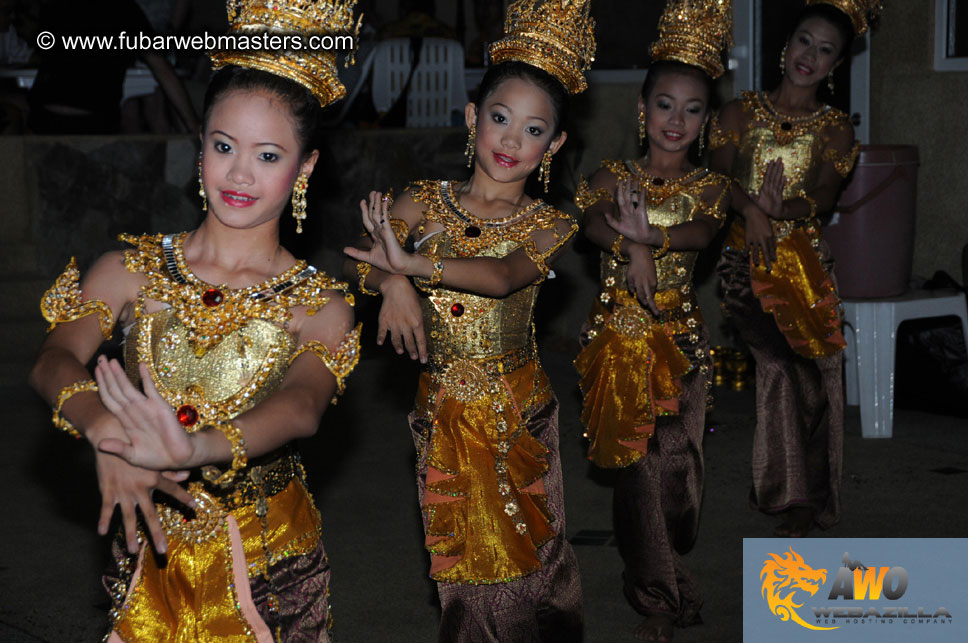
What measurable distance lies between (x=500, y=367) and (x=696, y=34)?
1.29 meters

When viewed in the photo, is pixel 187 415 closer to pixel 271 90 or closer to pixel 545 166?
pixel 271 90

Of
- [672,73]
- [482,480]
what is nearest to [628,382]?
[482,480]

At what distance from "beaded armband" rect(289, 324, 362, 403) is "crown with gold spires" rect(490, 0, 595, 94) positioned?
1.05 metres

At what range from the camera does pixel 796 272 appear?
430cm

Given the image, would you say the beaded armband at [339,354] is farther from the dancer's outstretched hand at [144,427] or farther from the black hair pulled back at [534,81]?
the black hair pulled back at [534,81]

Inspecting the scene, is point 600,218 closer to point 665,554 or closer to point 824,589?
point 665,554

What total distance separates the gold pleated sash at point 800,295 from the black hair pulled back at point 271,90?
92.7 inches

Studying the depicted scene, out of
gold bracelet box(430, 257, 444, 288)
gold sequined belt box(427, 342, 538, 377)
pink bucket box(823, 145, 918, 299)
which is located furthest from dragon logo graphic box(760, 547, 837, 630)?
pink bucket box(823, 145, 918, 299)

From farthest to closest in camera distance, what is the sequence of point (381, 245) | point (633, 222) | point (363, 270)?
point (633, 222) → point (363, 270) → point (381, 245)

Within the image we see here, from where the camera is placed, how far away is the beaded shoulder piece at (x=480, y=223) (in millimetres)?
2926

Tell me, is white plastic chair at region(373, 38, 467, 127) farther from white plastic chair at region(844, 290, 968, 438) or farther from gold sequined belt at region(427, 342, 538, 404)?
gold sequined belt at region(427, 342, 538, 404)

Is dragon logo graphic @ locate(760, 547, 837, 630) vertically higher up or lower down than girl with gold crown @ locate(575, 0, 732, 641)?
lower down

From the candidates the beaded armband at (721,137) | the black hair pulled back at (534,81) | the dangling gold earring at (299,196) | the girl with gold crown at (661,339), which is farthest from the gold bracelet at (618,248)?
the dangling gold earring at (299,196)

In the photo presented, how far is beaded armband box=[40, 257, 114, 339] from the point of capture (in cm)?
216
